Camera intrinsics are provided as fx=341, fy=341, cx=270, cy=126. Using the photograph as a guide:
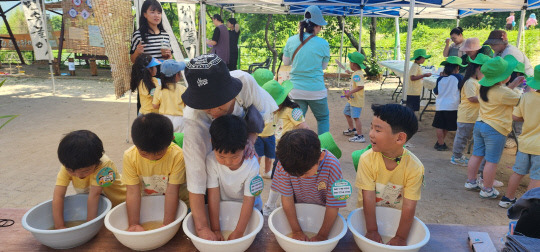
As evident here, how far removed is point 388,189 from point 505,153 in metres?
3.76

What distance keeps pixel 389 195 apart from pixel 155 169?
3.44 ft

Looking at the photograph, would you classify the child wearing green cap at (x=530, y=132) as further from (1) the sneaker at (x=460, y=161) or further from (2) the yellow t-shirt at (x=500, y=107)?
(1) the sneaker at (x=460, y=161)

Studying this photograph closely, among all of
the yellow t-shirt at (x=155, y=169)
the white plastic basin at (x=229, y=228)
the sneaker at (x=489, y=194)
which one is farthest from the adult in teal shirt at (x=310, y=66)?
the white plastic basin at (x=229, y=228)

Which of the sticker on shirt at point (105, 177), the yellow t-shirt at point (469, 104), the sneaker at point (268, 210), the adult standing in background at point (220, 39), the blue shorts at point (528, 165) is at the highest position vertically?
the adult standing in background at point (220, 39)

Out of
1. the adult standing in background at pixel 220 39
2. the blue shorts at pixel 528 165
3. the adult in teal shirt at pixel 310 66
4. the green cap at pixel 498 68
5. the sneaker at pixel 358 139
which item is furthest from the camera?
the adult standing in background at pixel 220 39

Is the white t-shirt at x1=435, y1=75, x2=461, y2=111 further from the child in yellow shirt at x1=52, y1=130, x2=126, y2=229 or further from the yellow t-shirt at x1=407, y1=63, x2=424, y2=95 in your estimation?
the child in yellow shirt at x1=52, y1=130, x2=126, y2=229

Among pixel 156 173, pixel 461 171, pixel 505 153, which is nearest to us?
pixel 156 173

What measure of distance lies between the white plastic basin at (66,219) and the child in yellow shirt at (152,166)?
4.6 inches

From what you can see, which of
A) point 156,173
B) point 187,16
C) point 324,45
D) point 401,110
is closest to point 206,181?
point 156,173

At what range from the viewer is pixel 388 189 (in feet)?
4.83

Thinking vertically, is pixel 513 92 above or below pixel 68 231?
above

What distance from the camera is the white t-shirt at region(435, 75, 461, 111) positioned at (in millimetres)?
4109

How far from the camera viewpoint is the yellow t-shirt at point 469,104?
11.5 ft

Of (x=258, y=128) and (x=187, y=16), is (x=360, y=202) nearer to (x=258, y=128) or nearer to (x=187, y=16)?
(x=258, y=128)
